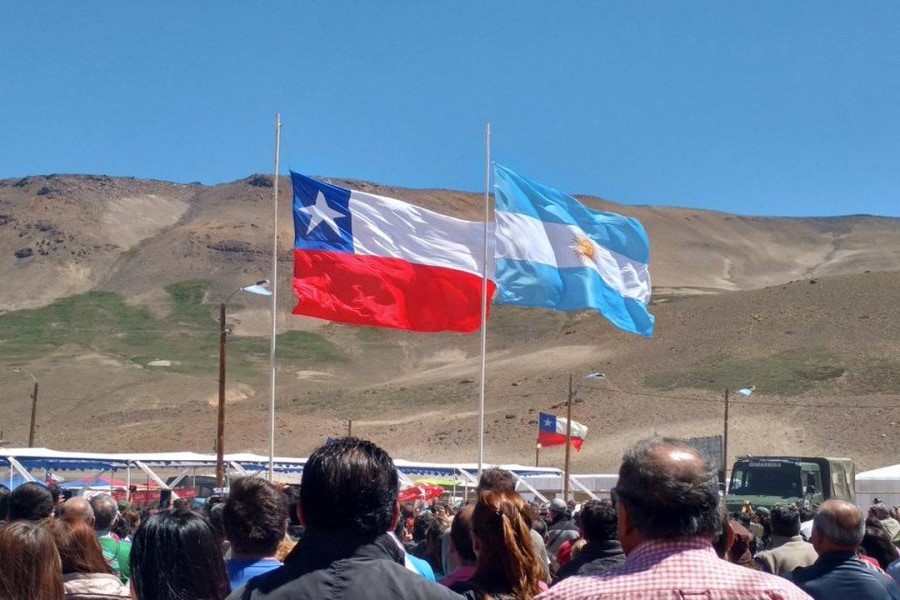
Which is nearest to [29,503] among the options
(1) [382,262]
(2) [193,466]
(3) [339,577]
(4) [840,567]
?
(3) [339,577]

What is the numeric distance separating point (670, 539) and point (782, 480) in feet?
84.7

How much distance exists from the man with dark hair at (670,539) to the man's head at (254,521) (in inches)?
83.2

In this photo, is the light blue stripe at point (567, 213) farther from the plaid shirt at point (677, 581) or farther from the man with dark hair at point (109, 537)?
the plaid shirt at point (677, 581)

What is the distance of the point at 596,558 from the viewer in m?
6.31

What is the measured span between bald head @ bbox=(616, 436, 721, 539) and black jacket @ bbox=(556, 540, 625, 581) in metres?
2.79

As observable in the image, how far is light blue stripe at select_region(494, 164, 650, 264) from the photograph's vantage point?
18.9 meters

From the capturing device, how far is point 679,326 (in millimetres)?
105688

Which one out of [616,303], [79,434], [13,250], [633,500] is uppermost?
[13,250]

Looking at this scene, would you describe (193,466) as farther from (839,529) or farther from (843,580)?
(843,580)

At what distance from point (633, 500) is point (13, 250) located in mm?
182281

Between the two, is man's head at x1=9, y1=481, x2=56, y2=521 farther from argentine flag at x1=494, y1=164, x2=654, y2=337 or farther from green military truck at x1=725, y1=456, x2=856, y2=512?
green military truck at x1=725, y1=456, x2=856, y2=512

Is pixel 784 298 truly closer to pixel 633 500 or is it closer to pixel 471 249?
pixel 471 249

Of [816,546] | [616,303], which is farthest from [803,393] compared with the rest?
[816,546]

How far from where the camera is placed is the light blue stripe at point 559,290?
1844cm
